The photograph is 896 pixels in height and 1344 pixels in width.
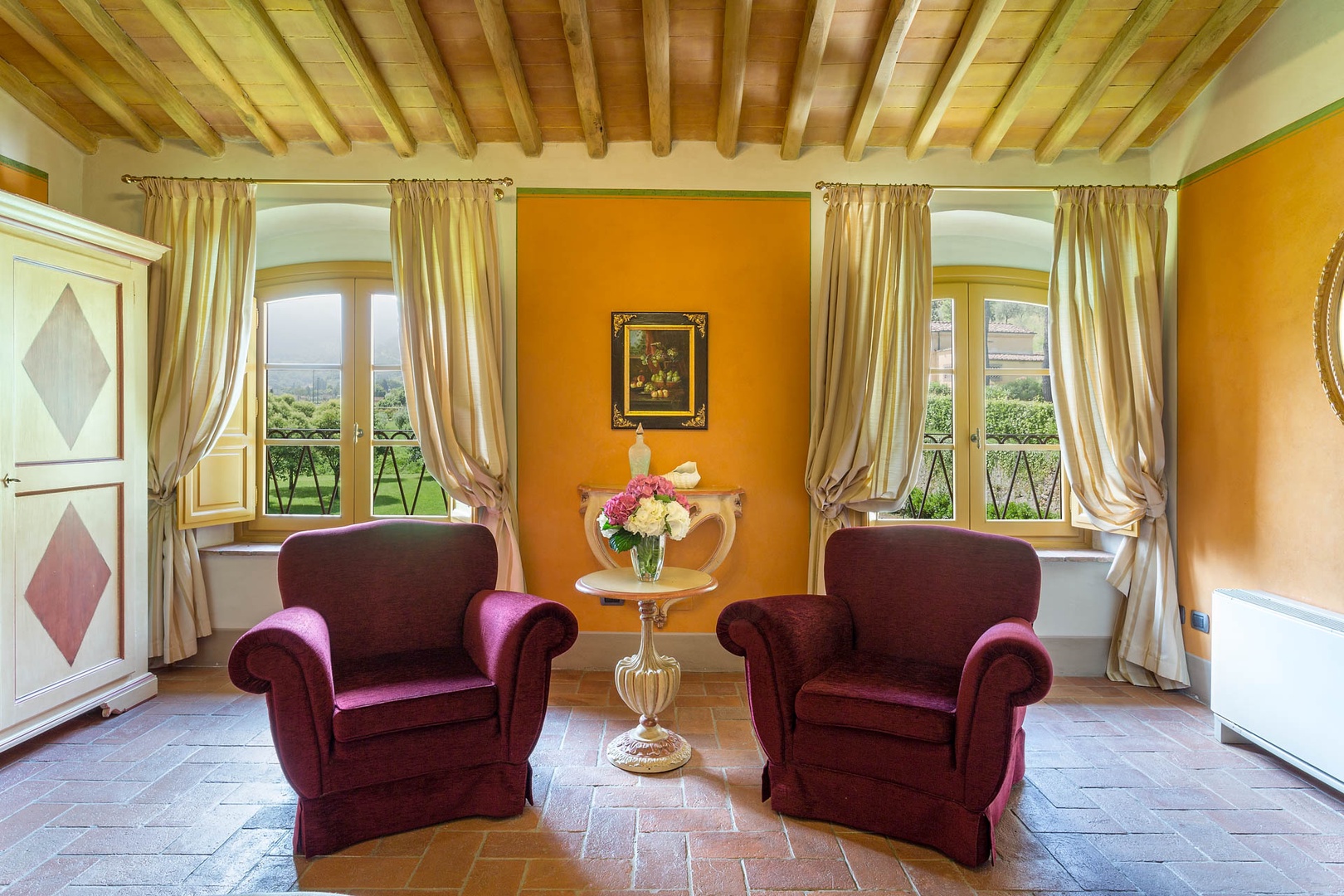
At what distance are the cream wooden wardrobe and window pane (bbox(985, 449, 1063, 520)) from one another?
16.0ft

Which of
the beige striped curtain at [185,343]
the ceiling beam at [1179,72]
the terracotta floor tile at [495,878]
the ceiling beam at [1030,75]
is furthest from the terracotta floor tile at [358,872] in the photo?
the ceiling beam at [1179,72]

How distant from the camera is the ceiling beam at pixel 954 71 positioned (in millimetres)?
3064

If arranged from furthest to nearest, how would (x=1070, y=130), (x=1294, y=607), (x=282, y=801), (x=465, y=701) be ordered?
(x=1070, y=130), (x=1294, y=607), (x=282, y=801), (x=465, y=701)

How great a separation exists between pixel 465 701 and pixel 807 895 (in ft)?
4.01

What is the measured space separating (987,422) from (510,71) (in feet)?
11.5

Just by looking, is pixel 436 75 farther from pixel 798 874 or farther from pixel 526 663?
pixel 798 874

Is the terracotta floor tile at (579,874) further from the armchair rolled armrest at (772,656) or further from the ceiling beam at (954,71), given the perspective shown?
the ceiling beam at (954,71)

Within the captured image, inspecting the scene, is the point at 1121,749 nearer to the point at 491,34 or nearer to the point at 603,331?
the point at 603,331

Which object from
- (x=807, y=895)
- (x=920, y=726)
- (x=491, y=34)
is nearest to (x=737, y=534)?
(x=920, y=726)

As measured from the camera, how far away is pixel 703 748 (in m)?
3.02

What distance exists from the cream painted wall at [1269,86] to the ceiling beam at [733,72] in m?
2.36

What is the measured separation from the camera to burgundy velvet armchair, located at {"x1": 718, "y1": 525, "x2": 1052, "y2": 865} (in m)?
2.19

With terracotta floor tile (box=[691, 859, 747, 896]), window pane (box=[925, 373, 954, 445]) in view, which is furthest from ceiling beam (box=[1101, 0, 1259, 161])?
terracotta floor tile (box=[691, 859, 747, 896])

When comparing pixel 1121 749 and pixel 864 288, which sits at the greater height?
pixel 864 288
